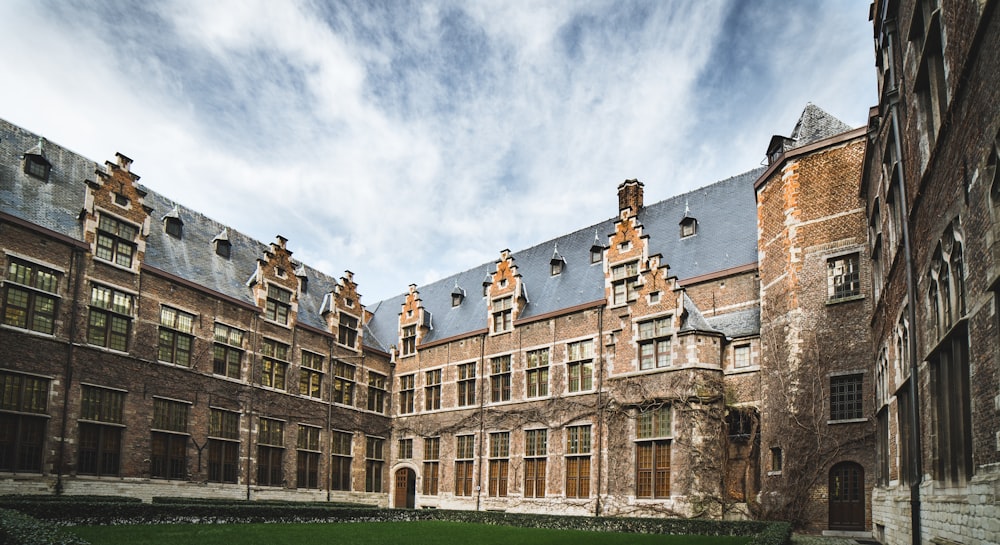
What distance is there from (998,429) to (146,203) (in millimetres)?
26612

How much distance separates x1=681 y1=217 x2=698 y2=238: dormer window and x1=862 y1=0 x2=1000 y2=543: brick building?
11.1m

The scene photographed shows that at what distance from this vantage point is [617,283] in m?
26.6

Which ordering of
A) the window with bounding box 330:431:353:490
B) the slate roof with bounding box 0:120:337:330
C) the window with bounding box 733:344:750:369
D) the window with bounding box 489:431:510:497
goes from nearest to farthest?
the slate roof with bounding box 0:120:337:330, the window with bounding box 733:344:750:369, the window with bounding box 489:431:510:497, the window with bounding box 330:431:353:490

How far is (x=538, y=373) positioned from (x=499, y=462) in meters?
3.92

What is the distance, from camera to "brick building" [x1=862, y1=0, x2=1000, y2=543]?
24.3 feet

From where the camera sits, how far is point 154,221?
26.8 m

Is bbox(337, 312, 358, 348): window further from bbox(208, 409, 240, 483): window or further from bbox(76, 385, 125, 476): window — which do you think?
bbox(76, 385, 125, 476): window

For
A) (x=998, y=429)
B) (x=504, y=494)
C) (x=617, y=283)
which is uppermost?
(x=617, y=283)

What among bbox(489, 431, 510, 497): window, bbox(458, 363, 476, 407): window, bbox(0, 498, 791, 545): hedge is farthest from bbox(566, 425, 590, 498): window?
bbox(458, 363, 476, 407): window

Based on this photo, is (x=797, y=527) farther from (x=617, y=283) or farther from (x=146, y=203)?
(x=146, y=203)

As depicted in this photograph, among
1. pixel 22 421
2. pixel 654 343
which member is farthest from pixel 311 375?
pixel 654 343

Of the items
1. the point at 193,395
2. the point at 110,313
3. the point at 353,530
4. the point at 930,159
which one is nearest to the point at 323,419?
the point at 193,395

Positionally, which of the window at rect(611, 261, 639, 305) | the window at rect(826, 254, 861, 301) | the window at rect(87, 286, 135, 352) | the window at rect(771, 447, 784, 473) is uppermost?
Answer: the window at rect(611, 261, 639, 305)

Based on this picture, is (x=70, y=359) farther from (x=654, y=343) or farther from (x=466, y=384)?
(x=654, y=343)
